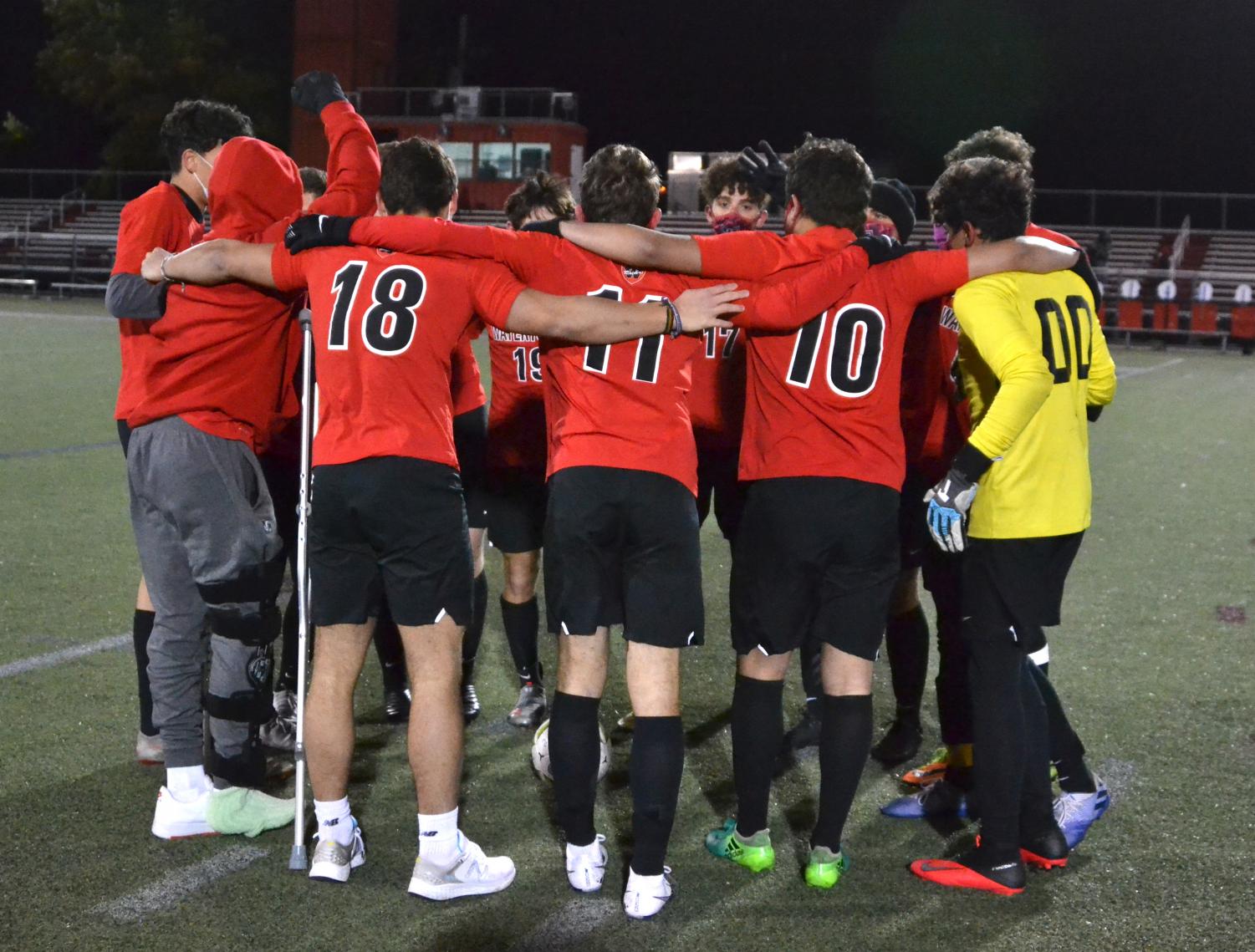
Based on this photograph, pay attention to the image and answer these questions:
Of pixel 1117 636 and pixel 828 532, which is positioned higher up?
pixel 828 532

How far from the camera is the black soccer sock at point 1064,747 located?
3.88 m

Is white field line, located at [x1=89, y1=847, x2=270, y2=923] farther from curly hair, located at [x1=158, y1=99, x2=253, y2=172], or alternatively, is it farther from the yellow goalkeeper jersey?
the yellow goalkeeper jersey

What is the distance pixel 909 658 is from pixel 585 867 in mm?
1695

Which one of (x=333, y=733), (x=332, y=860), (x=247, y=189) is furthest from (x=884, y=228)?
(x=332, y=860)

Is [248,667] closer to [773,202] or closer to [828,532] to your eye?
[828,532]

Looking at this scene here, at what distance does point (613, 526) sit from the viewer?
3.42 m

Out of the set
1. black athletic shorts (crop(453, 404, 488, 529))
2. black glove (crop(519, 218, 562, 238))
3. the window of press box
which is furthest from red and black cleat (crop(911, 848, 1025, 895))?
the window of press box

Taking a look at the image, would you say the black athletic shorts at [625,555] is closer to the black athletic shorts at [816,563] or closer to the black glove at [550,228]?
the black athletic shorts at [816,563]

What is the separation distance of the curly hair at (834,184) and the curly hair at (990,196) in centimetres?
26

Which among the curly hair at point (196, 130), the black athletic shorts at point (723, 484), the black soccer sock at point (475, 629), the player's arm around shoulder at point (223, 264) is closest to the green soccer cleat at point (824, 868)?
the black athletic shorts at point (723, 484)

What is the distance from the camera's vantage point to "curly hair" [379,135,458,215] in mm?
3520

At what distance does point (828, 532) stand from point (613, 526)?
0.59 metres

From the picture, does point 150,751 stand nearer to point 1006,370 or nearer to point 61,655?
point 61,655

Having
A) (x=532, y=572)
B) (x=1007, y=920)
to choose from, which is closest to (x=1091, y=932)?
(x=1007, y=920)
